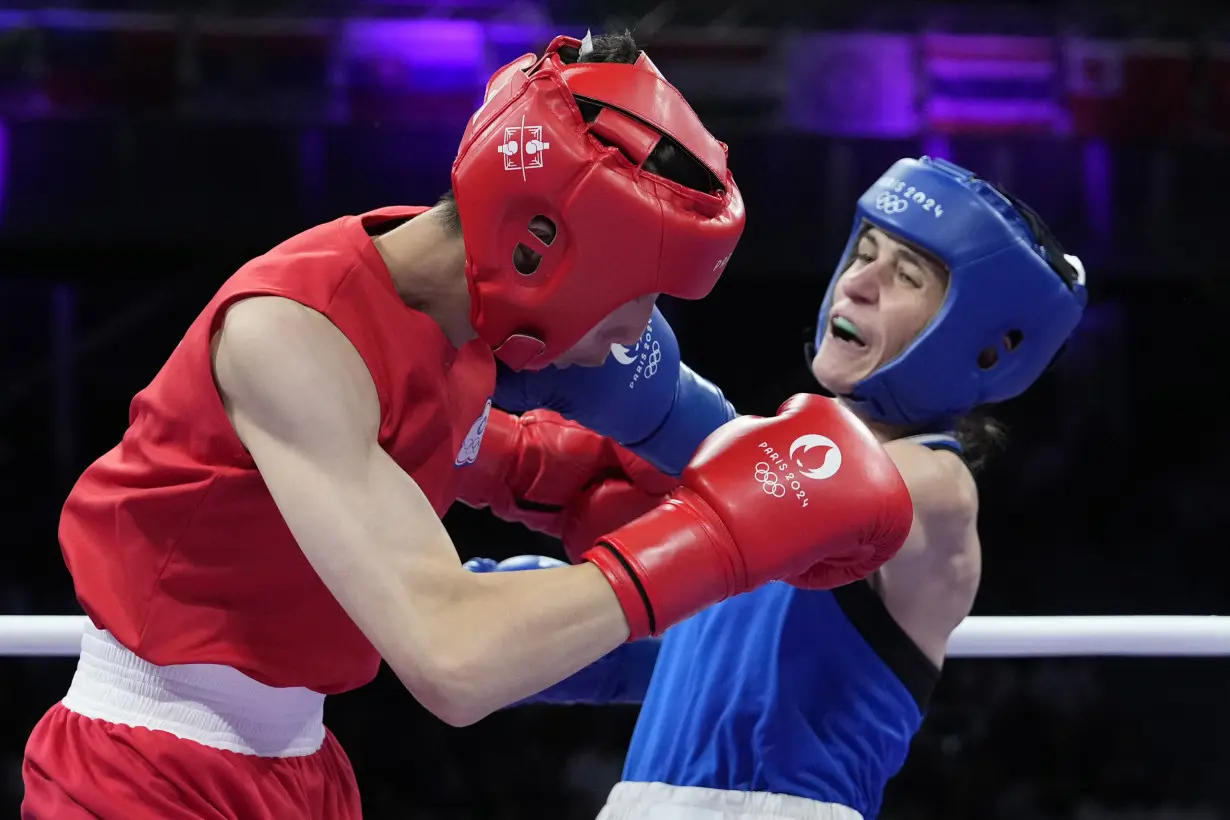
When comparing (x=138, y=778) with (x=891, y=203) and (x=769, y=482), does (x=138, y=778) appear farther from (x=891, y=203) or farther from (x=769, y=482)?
(x=891, y=203)

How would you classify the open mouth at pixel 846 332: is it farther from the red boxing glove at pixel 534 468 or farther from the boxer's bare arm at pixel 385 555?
the boxer's bare arm at pixel 385 555

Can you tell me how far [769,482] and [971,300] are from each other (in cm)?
64

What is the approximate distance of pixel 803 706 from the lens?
1956 millimetres

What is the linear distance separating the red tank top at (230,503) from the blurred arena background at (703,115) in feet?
12.0

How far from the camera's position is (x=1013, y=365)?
6.93 ft

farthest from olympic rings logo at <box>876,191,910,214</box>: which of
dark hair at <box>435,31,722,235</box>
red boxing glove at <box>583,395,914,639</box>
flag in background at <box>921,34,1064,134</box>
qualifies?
flag in background at <box>921,34,1064,134</box>

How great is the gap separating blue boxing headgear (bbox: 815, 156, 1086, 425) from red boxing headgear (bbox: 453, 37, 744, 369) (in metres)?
0.61

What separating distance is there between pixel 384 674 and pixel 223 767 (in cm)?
382

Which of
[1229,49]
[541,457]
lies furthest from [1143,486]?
[541,457]

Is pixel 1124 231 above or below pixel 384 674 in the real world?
above

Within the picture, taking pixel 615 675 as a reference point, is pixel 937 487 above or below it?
above

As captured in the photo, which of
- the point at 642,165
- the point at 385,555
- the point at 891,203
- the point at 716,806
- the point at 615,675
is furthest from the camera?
the point at 615,675

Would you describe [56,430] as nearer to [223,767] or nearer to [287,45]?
[287,45]

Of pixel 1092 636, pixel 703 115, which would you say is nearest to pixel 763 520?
pixel 1092 636
